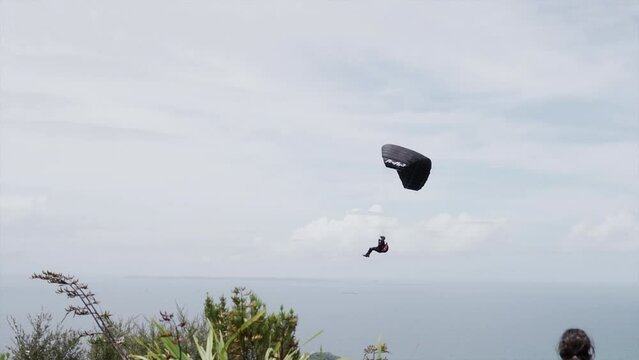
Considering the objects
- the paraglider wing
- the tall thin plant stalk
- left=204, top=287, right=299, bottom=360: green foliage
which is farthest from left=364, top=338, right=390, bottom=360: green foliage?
the paraglider wing

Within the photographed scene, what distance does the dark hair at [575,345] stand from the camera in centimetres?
647

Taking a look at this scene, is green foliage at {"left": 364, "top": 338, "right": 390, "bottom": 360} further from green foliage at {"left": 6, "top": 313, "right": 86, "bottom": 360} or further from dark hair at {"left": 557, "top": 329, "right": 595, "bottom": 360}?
green foliage at {"left": 6, "top": 313, "right": 86, "bottom": 360}

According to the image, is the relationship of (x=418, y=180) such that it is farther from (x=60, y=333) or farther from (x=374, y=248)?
(x=60, y=333)

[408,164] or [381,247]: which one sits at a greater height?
[408,164]

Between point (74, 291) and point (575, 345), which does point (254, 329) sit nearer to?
point (74, 291)

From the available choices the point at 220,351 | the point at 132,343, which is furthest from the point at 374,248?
the point at 132,343

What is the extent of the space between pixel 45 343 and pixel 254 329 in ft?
39.5

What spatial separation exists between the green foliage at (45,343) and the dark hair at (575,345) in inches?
625

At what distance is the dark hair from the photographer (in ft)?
21.2

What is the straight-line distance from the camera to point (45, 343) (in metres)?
19.4

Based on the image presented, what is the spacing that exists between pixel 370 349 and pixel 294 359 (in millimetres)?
1504

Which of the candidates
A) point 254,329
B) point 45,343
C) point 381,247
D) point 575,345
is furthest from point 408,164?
point 45,343

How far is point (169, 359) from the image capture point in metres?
7.54

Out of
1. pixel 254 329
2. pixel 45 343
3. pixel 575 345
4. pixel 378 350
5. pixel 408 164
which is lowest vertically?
pixel 45 343
